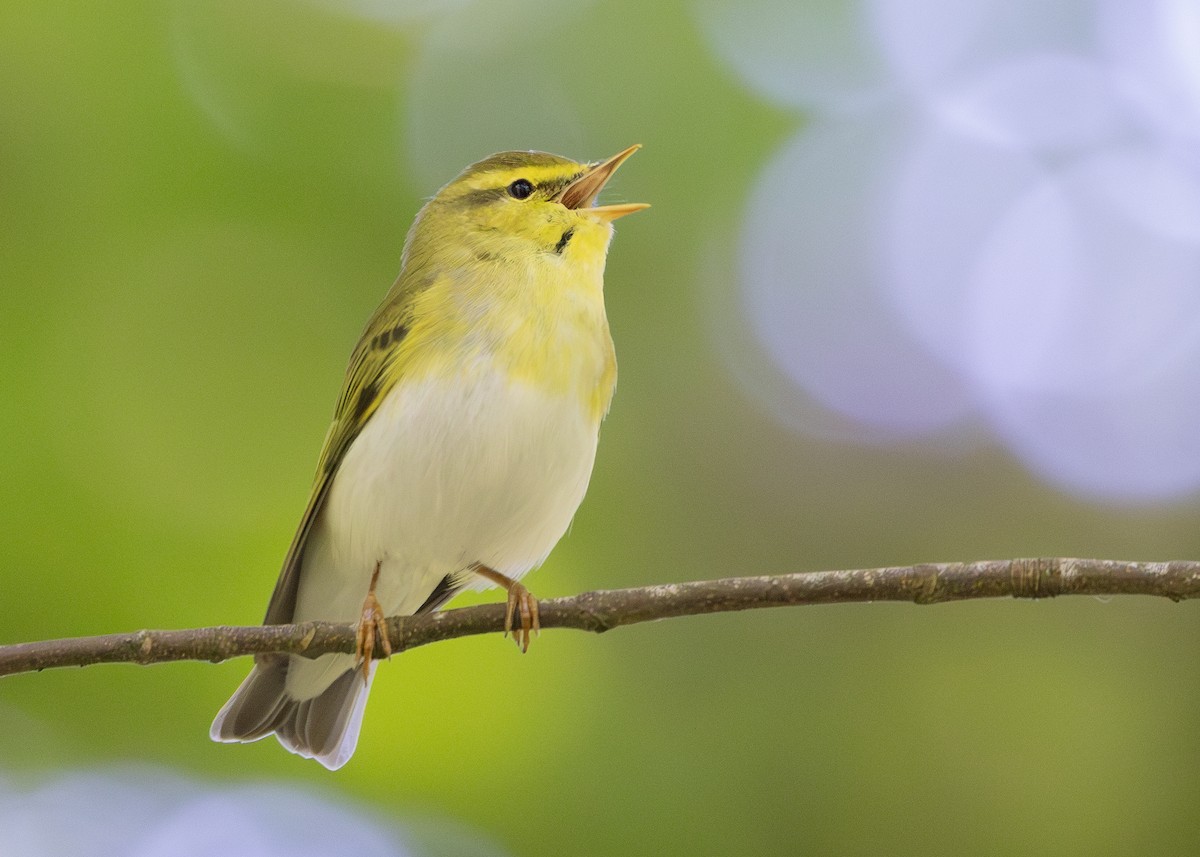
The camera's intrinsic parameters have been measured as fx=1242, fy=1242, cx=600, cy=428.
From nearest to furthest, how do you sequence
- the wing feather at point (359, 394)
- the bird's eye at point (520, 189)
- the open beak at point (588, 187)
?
the wing feather at point (359, 394) → the open beak at point (588, 187) → the bird's eye at point (520, 189)

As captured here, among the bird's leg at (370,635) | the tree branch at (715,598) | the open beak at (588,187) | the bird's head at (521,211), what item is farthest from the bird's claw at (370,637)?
the open beak at (588,187)

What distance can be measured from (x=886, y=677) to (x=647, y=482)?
1.25 m

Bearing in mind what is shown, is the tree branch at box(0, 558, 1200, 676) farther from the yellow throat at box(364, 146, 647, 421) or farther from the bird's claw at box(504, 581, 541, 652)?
the yellow throat at box(364, 146, 647, 421)

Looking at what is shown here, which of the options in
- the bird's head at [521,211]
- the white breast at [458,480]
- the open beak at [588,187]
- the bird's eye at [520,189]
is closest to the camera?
the white breast at [458,480]

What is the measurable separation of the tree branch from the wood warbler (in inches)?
18.1

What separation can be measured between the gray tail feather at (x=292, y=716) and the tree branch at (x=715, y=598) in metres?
1.39

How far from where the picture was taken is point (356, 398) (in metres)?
3.84

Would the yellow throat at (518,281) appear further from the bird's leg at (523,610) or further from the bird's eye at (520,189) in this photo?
the bird's leg at (523,610)

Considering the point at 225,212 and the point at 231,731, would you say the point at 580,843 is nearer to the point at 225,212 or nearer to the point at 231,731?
the point at 231,731

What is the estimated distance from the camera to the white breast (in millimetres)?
3467

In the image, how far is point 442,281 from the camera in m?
3.86

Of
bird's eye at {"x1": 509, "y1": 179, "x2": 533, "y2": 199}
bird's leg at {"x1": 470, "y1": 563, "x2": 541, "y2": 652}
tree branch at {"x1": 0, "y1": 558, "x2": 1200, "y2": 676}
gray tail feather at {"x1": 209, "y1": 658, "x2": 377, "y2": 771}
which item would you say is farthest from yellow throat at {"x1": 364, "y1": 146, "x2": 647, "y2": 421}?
gray tail feather at {"x1": 209, "y1": 658, "x2": 377, "y2": 771}

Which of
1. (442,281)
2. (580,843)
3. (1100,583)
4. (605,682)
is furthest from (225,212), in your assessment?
(1100,583)

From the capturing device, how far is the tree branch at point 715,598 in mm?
2412
